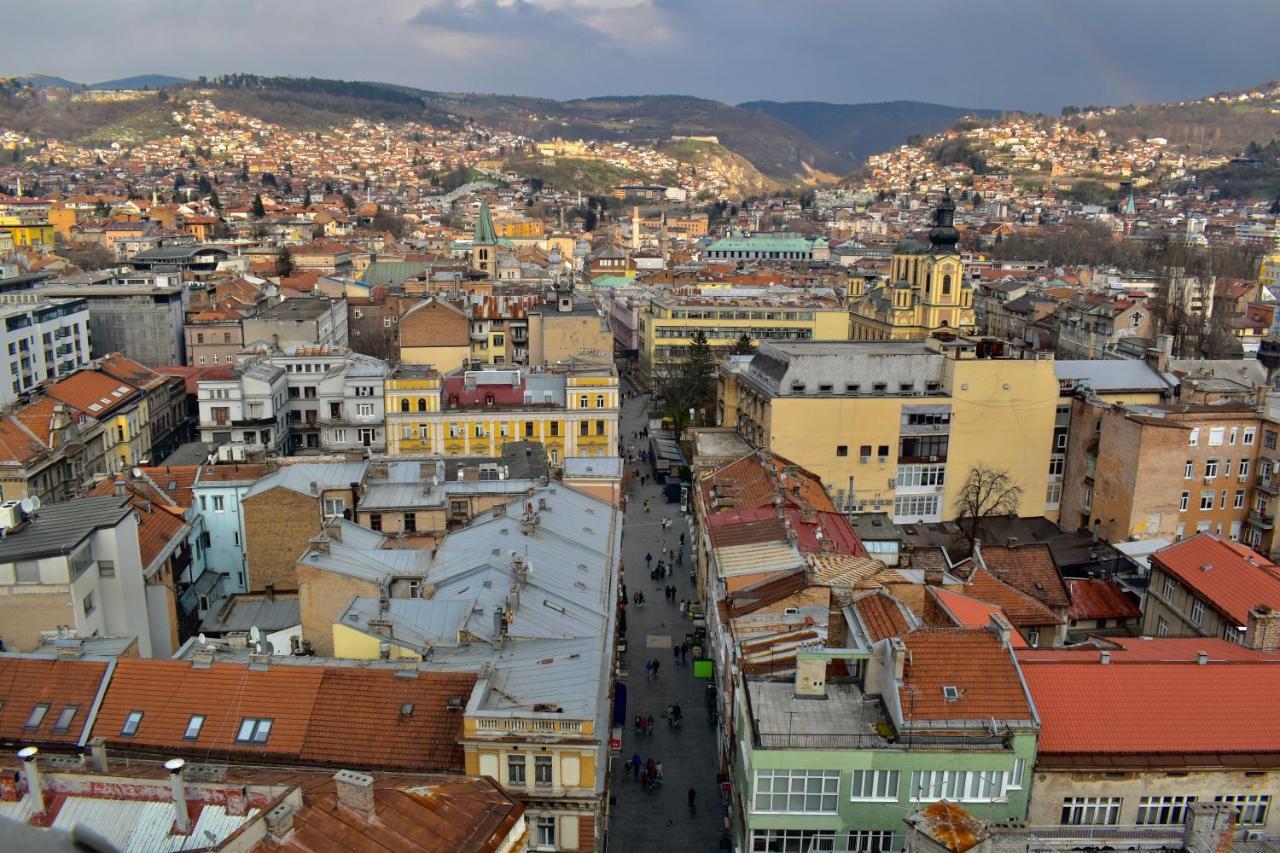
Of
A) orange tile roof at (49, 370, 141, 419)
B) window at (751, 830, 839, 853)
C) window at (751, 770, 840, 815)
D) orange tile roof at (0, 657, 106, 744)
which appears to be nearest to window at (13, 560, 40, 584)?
orange tile roof at (0, 657, 106, 744)

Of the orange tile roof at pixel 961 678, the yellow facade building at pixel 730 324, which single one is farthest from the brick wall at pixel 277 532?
the yellow facade building at pixel 730 324

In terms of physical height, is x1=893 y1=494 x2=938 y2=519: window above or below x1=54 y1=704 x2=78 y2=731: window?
below

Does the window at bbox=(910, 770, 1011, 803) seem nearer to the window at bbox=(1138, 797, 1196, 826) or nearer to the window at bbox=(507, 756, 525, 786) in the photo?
the window at bbox=(1138, 797, 1196, 826)

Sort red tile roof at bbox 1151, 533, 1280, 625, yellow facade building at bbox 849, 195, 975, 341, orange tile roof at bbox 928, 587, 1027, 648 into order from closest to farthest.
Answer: orange tile roof at bbox 928, 587, 1027, 648, red tile roof at bbox 1151, 533, 1280, 625, yellow facade building at bbox 849, 195, 975, 341

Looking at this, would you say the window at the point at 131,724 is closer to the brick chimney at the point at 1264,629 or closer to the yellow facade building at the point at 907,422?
the brick chimney at the point at 1264,629

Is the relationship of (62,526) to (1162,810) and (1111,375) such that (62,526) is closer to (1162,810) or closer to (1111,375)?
(1162,810)

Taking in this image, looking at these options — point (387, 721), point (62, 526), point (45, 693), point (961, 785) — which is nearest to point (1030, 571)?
point (961, 785)

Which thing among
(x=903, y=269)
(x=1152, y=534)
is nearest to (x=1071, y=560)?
(x=1152, y=534)
